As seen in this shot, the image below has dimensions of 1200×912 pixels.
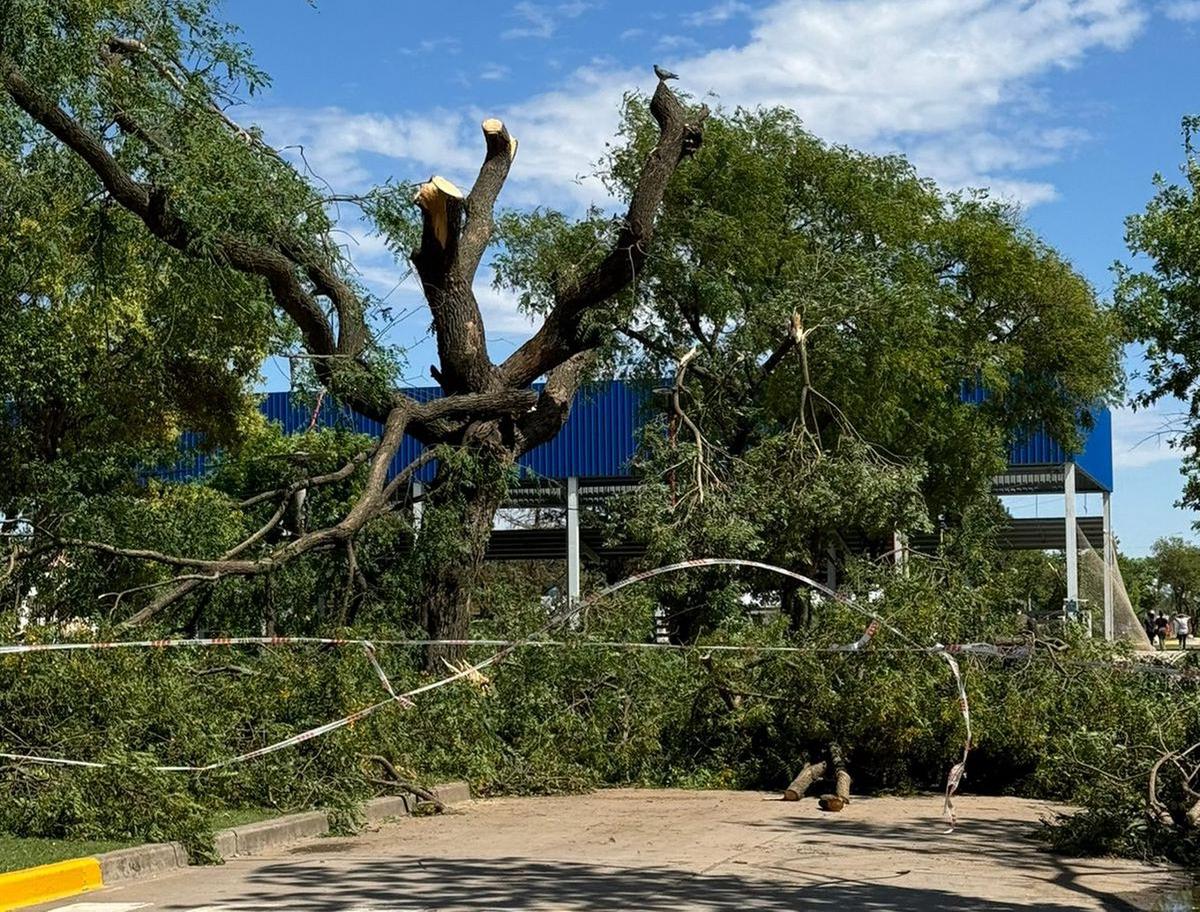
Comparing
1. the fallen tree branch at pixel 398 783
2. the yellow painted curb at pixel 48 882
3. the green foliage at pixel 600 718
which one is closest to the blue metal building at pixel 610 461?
the green foliage at pixel 600 718

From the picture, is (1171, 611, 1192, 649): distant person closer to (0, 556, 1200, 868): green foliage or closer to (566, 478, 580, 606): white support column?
(0, 556, 1200, 868): green foliage

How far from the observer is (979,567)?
1789 cm

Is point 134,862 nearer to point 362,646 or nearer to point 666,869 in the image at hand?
point 666,869

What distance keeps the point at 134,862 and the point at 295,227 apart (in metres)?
8.02

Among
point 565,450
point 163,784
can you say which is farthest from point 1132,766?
point 565,450

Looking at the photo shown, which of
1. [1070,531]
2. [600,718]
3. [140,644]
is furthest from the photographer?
[1070,531]

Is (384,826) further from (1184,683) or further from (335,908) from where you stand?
(1184,683)

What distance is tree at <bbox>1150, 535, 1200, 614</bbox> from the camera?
99188mm

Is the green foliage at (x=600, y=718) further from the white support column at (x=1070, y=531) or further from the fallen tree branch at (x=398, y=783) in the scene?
the white support column at (x=1070, y=531)

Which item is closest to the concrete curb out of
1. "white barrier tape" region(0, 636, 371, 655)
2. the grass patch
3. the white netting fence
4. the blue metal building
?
the grass patch

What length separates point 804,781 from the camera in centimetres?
1481

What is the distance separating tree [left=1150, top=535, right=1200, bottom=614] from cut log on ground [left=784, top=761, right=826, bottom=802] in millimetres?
88496

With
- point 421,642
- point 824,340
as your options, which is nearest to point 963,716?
point 421,642

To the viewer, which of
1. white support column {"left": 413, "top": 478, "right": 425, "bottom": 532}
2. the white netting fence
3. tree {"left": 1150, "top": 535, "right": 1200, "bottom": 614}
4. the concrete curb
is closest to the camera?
the concrete curb
